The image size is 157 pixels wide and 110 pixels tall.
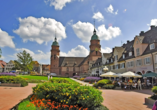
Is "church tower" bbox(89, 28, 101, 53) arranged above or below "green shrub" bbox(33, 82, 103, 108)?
above

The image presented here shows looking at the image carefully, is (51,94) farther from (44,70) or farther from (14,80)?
(44,70)

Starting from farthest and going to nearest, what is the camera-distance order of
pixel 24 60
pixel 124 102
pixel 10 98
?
pixel 24 60
pixel 10 98
pixel 124 102

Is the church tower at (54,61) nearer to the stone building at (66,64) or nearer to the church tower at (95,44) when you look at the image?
the stone building at (66,64)

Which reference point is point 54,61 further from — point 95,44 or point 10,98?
point 10,98

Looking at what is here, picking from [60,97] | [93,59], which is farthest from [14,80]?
[93,59]

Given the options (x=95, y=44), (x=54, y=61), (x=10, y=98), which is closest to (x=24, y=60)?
(x=54, y=61)

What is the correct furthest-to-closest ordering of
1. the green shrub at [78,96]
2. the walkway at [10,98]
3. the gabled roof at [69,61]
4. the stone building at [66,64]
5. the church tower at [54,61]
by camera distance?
1. the gabled roof at [69,61]
2. the church tower at [54,61]
3. the stone building at [66,64]
4. the walkway at [10,98]
5. the green shrub at [78,96]

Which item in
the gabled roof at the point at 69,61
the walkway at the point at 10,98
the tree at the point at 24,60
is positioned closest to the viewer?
the walkway at the point at 10,98

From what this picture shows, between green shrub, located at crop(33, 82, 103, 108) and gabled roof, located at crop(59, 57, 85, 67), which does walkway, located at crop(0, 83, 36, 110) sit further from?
gabled roof, located at crop(59, 57, 85, 67)

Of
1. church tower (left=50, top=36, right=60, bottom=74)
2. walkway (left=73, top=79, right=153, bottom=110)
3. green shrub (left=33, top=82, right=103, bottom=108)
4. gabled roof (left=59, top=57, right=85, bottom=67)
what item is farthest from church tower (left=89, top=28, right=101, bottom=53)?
green shrub (left=33, top=82, right=103, bottom=108)

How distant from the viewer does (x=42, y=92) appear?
9.64 meters

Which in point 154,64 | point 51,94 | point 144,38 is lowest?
point 51,94

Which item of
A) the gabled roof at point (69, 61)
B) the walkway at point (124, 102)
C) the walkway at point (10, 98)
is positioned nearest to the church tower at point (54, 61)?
the gabled roof at point (69, 61)

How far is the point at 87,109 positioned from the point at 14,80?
699 inches
